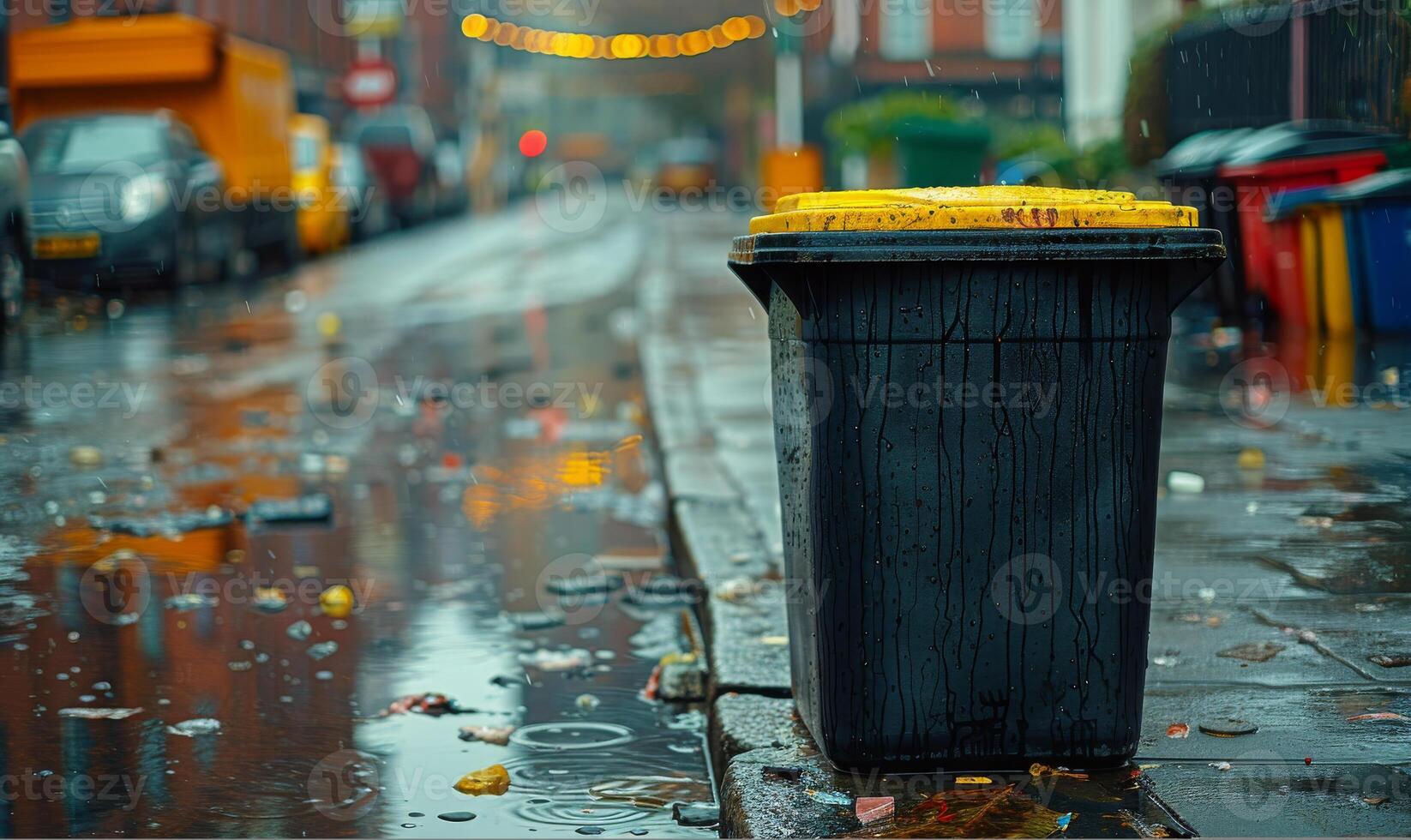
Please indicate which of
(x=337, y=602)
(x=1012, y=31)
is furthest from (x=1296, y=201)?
(x=1012, y=31)

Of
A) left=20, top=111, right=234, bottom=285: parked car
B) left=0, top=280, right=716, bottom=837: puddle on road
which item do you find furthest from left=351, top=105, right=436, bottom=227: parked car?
left=0, top=280, right=716, bottom=837: puddle on road

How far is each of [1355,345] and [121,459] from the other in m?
7.05

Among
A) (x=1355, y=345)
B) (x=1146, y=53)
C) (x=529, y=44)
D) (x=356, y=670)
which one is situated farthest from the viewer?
(x=529, y=44)

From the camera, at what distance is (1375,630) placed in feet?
14.7

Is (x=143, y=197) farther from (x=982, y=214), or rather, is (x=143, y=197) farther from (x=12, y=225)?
(x=982, y=214)

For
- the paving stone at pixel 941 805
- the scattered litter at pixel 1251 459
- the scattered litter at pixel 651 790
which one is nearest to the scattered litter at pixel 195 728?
the scattered litter at pixel 651 790

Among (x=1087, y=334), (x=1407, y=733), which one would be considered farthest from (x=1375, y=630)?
(x=1087, y=334)

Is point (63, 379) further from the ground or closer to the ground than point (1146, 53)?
closer to the ground

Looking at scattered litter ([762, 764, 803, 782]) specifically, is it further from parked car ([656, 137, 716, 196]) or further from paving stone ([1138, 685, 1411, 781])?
parked car ([656, 137, 716, 196])

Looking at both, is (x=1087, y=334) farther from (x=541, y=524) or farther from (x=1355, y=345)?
(x=1355, y=345)

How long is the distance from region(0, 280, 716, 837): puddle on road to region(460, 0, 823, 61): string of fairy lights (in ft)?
98.5

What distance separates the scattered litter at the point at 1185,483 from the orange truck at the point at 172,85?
49.3 feet

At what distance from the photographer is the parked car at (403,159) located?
35.8 meters

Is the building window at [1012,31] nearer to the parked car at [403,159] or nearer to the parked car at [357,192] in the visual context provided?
the parked car at [403,159]
